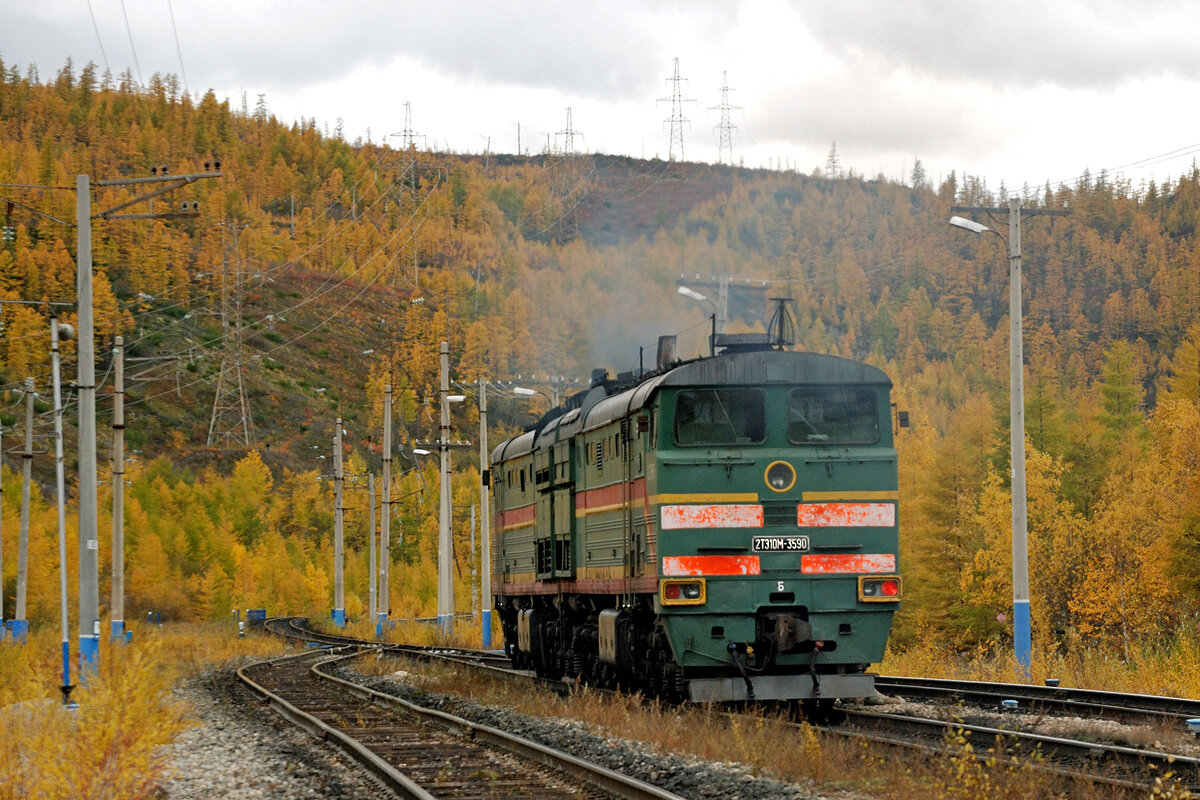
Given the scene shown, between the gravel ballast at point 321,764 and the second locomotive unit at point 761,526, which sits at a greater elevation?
the second locomotive unit at point 761,526

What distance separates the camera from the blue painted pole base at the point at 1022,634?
2034 centimetres

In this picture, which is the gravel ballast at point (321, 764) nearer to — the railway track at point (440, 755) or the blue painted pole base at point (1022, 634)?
the railway track at point (440, 755)

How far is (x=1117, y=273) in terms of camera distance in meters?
183

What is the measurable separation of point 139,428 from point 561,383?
367 ft

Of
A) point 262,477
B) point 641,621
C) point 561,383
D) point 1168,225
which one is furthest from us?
point 1168,225

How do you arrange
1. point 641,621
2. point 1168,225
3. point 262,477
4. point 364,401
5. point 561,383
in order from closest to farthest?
point 641,621
point 561,383
point 262,477
point 364,401
point 1168,225

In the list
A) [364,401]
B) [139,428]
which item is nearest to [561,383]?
[139,428]

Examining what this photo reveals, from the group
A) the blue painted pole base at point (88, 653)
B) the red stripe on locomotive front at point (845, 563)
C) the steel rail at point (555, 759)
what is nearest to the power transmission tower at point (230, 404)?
the blue painted pole base at point (88, 653)

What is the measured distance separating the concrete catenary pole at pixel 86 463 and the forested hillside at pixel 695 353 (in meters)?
1.31

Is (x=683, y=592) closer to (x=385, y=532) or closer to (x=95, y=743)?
(x=95, y=743)

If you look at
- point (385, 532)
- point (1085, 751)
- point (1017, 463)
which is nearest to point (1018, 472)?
point (1017, 463)

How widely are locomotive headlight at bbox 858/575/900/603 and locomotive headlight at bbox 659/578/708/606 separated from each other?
1.89m

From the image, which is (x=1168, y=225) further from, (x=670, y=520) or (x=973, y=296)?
(x=670, y=520)

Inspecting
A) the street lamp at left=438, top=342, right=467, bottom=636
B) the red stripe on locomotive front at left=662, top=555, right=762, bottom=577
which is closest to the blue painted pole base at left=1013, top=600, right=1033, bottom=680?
the red stripe on locomotive front at left=662, top=555, right=762, bottom=577
